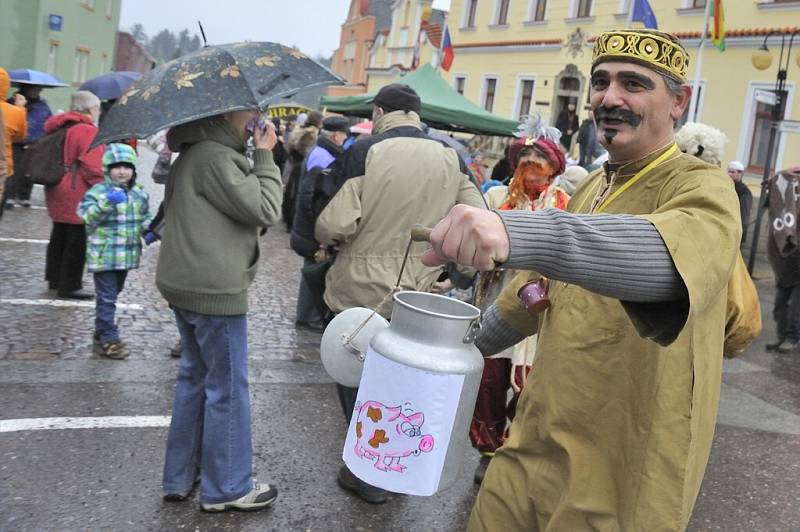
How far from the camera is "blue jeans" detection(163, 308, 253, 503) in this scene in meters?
3.35

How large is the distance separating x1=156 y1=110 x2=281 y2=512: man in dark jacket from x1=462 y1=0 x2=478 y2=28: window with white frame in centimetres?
2504

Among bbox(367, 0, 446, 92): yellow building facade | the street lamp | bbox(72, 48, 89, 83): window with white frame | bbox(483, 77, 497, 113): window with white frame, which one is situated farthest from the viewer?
bbox(367, 0, 446, 92): yellow building facade

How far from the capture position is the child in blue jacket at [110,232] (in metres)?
5.47

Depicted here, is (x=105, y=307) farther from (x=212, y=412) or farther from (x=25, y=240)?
(x=25, y=240)

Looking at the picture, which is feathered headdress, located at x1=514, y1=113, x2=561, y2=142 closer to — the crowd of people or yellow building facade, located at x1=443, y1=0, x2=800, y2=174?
the crowd of people

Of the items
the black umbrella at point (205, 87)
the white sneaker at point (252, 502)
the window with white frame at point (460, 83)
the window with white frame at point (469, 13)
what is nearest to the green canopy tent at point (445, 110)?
the black umbrella at point (205, 87)

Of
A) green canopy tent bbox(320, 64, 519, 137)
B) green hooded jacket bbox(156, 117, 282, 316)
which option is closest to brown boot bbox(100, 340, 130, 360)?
green hooded jacket bbox(156, 117, 282, 316)

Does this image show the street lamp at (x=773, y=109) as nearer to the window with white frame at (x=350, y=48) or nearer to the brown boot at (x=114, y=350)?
the brown boot at (x=114, y=350)

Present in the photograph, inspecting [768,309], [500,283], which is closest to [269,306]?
[500,283]

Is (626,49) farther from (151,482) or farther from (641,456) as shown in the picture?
(151,482)

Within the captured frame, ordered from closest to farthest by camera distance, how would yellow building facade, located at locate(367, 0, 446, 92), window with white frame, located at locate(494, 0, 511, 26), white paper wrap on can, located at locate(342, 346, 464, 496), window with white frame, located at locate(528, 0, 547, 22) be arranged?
white paper wrap on can, located at locate(342, 346, 464, 496)
window with white frame, located at locate(528, 0, 547, 22)
window with white frame, located at locate(494, 0, 511, 26)
yellow building facade, located at locate(367, 0, 446, 92)

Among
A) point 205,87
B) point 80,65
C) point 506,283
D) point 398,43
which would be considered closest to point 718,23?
point 506,283

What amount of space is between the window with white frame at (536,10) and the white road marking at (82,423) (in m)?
21.0

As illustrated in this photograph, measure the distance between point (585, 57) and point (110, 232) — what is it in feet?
57.7
